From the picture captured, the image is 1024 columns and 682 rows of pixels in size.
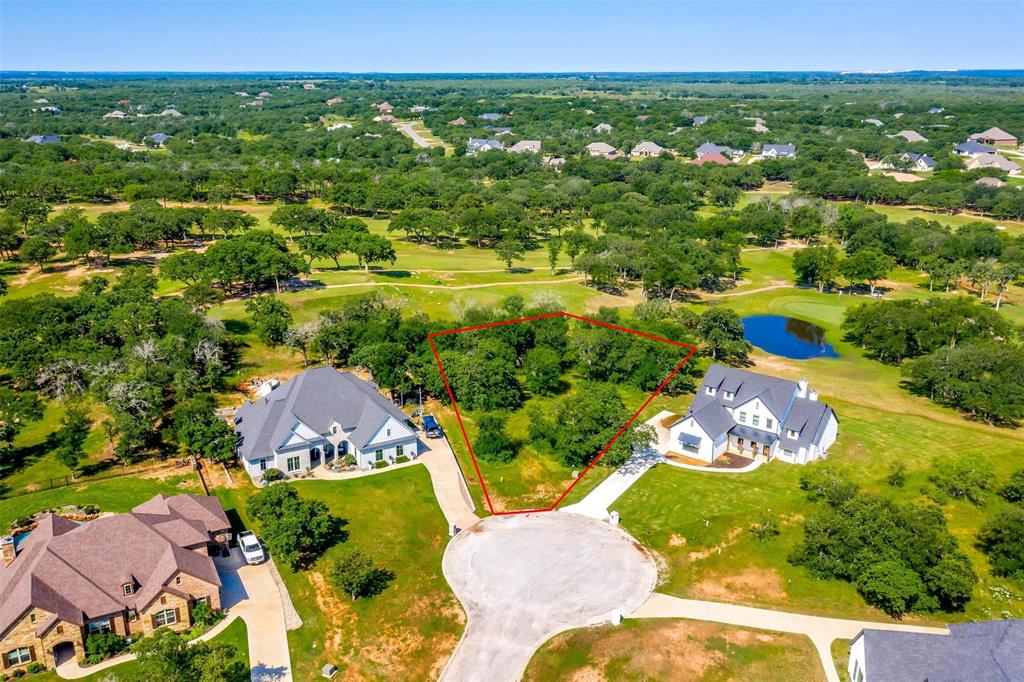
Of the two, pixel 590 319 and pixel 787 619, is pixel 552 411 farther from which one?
pixel 787 619

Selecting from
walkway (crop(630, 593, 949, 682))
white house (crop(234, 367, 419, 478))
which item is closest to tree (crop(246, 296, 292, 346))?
white house (crop(234, 367, 419, 478))

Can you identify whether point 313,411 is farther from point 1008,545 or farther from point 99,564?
point 1008,545

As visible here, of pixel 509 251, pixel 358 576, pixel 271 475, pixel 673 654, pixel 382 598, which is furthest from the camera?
pixel 509 251

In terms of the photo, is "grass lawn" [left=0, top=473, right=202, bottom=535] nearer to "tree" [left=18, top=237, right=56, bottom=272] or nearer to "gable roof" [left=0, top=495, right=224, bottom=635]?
"gable roof" [left=0, top=495, right=224, bottom=635]

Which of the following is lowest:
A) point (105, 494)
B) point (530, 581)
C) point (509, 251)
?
point (530, 581)

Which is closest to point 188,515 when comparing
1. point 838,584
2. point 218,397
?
point 218,397

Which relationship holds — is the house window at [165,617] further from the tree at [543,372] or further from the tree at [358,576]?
the tree at [543,372]

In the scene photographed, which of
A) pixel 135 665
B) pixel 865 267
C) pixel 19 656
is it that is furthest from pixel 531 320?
pixel 865 267
